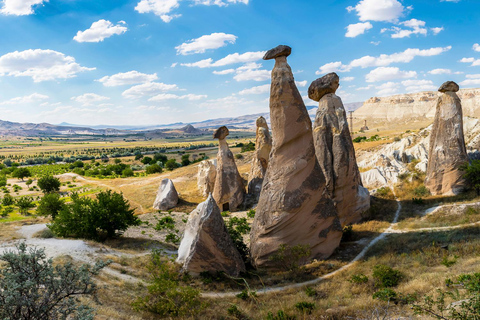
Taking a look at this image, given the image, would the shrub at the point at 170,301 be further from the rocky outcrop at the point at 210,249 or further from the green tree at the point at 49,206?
the green tree at the point at 49,206

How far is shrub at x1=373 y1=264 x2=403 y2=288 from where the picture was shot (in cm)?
945

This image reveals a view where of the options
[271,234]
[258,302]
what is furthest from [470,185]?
[258,302]

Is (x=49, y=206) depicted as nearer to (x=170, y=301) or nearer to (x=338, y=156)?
(x=170, y=301)

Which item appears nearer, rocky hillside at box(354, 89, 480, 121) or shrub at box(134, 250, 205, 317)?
shrub at box(134, 250, 205, 317)

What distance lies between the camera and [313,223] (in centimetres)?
1277

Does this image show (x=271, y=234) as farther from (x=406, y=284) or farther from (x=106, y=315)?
(x=106, y=315)

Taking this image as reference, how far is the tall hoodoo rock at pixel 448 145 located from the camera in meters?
18.8

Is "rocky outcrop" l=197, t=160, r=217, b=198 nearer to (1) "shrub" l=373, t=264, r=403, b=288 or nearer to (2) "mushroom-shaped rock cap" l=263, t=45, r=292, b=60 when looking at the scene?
(2) "mushroom-shaped rock cap" l=263, t=45, r=292, b=60

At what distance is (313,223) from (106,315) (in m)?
8.29

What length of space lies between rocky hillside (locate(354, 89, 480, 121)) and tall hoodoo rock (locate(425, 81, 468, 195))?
125 meters

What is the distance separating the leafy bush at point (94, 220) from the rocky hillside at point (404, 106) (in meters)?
138

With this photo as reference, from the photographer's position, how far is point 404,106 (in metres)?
154

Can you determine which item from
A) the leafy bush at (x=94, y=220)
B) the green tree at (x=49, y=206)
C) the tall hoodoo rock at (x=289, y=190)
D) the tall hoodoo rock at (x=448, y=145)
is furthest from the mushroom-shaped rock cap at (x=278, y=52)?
the green tree at (x=49, y=206)

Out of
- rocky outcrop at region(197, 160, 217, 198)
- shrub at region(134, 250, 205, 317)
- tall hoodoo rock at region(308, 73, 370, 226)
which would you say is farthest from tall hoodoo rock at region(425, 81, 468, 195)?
rocky outcrop at region(197, 160, 217, 198)
